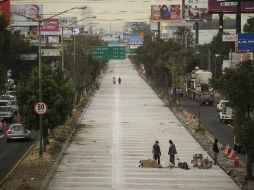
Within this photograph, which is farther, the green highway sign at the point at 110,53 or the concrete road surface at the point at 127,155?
the green highway sign at the point at 110,53

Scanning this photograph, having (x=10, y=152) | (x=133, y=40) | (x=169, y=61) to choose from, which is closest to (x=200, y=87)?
(x=169, y=61)

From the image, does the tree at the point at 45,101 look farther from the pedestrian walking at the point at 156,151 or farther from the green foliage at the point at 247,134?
the green foliage at the point at 247,134

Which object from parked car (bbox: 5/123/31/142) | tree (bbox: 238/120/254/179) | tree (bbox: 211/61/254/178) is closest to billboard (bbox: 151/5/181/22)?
parked car (bbox: 5/123/31/142)

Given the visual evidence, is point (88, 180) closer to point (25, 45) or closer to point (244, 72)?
point (244, 72)

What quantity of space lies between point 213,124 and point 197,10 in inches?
3036

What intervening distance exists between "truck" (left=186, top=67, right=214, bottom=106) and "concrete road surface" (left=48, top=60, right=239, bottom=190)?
30.2 ft

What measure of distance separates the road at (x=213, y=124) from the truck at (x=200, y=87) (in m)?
1.16

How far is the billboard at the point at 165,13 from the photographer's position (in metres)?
174

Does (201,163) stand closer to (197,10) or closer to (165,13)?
(197,10)

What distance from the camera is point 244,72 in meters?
30.3

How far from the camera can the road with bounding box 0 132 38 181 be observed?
35269mm

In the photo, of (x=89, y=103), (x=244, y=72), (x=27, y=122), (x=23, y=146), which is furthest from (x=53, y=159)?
(x=89, y=103)

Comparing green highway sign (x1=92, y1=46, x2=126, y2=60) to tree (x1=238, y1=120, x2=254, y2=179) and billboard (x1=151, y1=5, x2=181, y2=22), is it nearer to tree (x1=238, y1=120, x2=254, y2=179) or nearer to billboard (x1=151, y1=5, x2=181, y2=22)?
tree (x1=238, y1=120, x2=254, y2=179)

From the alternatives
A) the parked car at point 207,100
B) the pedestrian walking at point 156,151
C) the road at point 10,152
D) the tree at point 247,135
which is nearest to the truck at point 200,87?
the parked car at point 207,100
